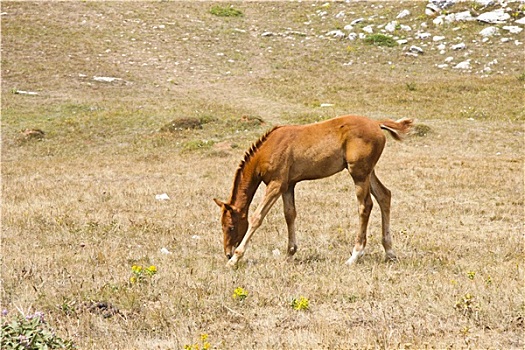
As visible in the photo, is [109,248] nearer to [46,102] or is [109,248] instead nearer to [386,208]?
[386,208]

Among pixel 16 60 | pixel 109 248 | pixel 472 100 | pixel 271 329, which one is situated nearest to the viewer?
pixel 271 329

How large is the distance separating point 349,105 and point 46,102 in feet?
55.4

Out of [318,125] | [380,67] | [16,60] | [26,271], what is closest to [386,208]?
[318,125]

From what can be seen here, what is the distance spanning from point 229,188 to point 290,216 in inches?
252

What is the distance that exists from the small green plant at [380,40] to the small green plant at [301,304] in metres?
38.8

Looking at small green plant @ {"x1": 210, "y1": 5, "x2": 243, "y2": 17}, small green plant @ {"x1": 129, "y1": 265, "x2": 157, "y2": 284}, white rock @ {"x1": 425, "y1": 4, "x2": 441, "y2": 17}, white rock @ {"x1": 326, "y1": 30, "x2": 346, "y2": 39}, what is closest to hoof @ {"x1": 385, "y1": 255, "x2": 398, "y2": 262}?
small green plant @ {"x1": 129, "y1": 265, "x2": 157, "y2": 284}

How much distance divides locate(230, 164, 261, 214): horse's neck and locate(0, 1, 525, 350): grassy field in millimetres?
939

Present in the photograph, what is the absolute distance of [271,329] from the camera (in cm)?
581

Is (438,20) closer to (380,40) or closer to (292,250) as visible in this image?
(380,40)

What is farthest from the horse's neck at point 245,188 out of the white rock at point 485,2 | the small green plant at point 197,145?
the white rock at point 485,2

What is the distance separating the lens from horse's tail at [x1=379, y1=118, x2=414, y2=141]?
920 cm

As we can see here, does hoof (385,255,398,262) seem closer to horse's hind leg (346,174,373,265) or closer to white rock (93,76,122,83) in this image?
horse's hind leg (346,174,373,265)

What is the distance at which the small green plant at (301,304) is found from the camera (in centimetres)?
625

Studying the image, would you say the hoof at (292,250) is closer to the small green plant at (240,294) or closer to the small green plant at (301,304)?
the small green plant at (240,294)
